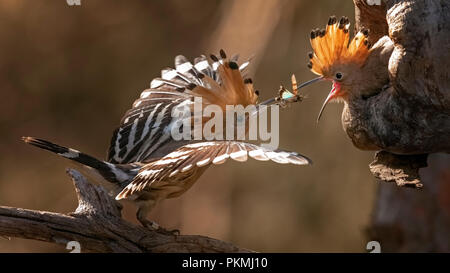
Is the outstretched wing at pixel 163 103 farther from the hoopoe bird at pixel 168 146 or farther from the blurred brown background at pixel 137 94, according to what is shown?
the blurred brown background at pixel 137 94

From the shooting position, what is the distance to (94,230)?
2.58 m

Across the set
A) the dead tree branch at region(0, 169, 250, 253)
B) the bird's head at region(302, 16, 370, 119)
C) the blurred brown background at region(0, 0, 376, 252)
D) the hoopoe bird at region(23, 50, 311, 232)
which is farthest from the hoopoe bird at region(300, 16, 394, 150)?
the blurred brown background at region(0, 0, 376, 252)

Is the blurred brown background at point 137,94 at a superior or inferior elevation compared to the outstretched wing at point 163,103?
superior

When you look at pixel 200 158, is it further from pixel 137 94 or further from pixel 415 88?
pixel 137 94

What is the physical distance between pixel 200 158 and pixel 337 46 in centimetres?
58

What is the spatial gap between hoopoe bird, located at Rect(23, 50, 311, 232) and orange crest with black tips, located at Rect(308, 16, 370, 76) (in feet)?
1.16

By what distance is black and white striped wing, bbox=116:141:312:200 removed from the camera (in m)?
2.21

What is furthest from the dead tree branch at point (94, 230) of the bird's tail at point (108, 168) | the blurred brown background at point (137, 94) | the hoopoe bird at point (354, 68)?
the blurred brown background at point (137, 94)

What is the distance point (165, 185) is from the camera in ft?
9.24

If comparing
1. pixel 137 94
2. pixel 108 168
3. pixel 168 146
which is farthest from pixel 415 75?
pixel 137 94

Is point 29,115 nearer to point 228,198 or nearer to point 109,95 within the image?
point 109,95

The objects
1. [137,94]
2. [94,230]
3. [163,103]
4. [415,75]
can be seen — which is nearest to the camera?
[415,75]

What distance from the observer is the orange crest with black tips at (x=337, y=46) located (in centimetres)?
249

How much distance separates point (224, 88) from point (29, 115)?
116 inches
